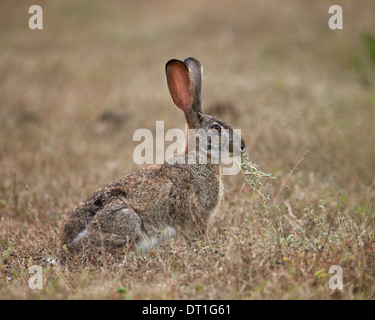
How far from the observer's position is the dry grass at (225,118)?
4.03 metres

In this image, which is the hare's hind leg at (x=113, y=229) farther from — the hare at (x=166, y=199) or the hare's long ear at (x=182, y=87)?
the hare's long ear at (x=182, y=87)

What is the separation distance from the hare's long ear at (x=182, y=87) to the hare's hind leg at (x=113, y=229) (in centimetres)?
152

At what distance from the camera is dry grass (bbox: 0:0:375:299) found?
4.03 meters

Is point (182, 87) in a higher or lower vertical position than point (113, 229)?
higher

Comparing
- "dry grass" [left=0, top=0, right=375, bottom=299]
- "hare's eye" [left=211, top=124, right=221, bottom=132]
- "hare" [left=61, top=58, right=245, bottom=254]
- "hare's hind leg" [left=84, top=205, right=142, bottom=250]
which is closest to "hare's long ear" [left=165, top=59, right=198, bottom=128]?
"hare" [left=61, top=58, right=245, bottom=254]

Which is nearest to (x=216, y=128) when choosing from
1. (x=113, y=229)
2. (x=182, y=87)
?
(x=182, y=87)

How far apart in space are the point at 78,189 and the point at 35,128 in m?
4.80

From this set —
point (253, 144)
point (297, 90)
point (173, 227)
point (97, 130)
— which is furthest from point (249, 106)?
point (173, 227)

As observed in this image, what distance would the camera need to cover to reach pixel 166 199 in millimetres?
5137

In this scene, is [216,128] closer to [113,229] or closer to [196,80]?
[196,80]

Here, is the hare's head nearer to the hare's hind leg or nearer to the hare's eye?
the hare's eye

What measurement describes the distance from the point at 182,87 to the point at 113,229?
189 centimetres

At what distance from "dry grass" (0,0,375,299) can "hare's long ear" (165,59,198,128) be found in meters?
1.32

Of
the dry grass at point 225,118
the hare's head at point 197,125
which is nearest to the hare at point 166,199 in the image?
the hare's head at point 197,125
